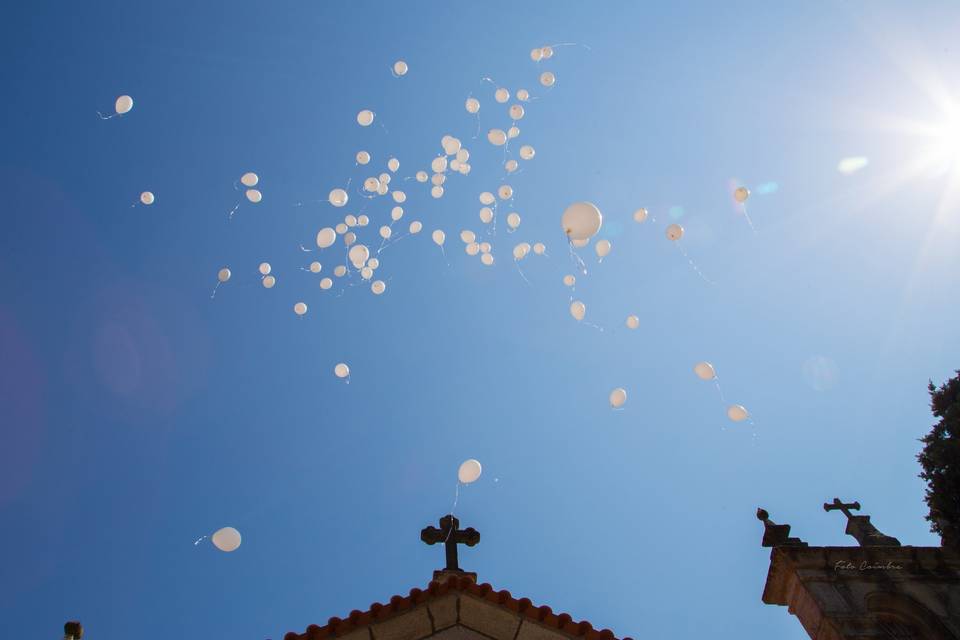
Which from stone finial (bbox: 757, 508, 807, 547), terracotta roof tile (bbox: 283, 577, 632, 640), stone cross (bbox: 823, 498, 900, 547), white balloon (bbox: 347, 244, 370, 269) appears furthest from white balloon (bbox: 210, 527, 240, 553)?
stone cross (bbox: 823, 498, 900, 547)

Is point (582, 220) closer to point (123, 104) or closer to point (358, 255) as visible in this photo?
point (358, 255)

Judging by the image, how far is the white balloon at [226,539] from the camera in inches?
299

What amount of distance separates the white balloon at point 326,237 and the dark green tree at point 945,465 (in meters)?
12.7

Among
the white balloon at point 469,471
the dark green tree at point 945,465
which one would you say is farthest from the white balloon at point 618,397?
the dark green tree at point 945,465

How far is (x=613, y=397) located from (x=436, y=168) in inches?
178

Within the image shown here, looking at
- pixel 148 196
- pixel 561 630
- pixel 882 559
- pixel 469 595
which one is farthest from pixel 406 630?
pixel 882 559

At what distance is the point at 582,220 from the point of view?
26.3 ft

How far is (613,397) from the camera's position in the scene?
28.5 ft

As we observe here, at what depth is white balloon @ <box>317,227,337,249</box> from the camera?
948 cm

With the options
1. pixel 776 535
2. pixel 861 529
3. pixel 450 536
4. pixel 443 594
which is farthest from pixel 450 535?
pixel 861 529

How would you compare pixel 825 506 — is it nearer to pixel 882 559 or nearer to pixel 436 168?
pixel 882 559

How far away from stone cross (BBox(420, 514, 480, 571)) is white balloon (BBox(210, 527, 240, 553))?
245cm

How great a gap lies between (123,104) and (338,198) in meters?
3.49

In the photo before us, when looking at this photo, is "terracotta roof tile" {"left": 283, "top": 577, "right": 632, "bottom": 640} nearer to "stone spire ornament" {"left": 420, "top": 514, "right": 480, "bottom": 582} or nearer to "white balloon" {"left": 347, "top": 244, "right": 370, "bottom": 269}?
"stone spire ornament" {"left": 420, "top": 514, "right": 480, "bottom": 582}
